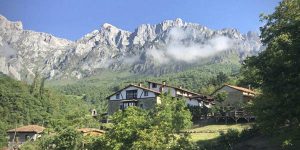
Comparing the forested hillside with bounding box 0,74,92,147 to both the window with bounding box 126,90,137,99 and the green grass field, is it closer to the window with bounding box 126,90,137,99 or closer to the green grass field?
the window with bounding box 126,90,137,99

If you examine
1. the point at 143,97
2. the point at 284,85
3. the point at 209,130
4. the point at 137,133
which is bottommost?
the point at 209,130

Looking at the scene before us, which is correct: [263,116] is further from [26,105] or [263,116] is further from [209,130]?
[26,105]

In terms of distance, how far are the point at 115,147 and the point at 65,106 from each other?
13200cm

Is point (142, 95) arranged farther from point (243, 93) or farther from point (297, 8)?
point (297, 8)

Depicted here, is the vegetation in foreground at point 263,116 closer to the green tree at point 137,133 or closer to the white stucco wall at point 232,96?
the green tree at point 137,133

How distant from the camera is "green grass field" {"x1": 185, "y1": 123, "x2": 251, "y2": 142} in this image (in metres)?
47.8

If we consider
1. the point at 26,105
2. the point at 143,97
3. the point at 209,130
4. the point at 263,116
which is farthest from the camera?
the point at 26,105

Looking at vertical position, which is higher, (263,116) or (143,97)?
(143,97)

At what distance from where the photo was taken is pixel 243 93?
6756cm

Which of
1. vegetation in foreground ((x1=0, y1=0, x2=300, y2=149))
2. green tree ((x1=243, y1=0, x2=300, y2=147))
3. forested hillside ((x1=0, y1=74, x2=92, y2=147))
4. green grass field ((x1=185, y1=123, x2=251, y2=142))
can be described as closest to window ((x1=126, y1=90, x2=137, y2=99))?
green grass field ((x1=185, y1=123, x2=251, y2=142))

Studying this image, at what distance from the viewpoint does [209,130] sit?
5350 cm

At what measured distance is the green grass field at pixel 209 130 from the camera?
47.8 metres

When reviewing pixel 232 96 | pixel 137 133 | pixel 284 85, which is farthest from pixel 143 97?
pixel 284 85

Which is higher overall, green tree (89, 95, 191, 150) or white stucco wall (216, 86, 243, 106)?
white stucco wall (216, 86, 243, 106)
